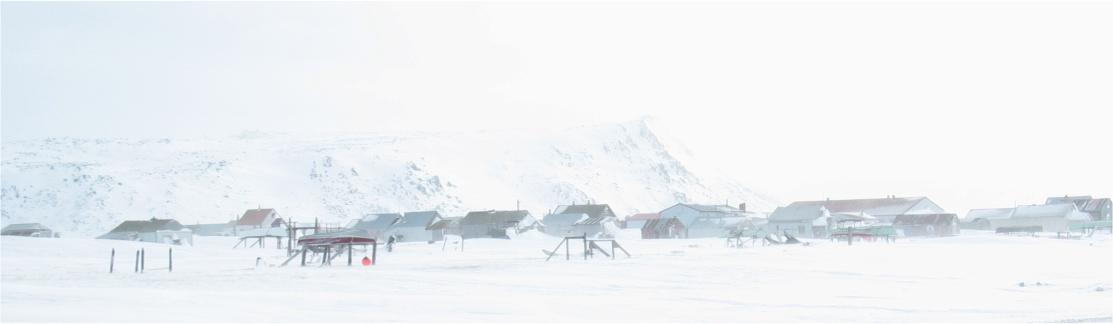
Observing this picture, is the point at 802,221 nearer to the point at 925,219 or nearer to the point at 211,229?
the point at 925,219

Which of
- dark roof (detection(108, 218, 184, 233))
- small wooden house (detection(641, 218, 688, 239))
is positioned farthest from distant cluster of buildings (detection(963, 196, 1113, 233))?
dark roof (detection(108, 218, 184, 233))

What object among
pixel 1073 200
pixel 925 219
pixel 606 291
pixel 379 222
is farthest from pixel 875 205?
pixel 606 291

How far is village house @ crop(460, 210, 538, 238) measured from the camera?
330ft

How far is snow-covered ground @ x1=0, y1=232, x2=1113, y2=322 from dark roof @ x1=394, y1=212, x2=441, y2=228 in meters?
61.5

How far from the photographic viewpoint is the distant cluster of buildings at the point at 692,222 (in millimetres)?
97000

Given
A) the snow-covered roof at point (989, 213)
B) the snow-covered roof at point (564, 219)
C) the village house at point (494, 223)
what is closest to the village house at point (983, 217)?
the snow-covered roof at point (989, 213)

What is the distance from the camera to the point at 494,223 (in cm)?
10275

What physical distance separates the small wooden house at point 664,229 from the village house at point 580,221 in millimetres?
3553

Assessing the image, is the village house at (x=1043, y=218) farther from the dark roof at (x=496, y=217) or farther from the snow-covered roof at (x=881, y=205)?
the dark roof at (x=496, y=217)

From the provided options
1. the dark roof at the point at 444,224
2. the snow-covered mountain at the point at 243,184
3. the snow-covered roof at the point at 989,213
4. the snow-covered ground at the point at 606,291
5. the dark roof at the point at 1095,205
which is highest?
the snow-covered mountain at the point at 243,184

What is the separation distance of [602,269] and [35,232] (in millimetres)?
74987

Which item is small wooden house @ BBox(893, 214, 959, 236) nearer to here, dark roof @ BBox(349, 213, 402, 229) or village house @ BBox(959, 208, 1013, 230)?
village house @ BBox(959, 208, 1013, 230)

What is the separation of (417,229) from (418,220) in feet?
5.26

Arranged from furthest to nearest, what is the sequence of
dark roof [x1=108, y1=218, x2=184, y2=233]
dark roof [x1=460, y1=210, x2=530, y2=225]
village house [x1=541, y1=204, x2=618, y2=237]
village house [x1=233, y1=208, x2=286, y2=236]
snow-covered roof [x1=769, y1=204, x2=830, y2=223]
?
village house [x1=233, y1=208, x2=286, y2=236] → village house [x1=541, y1=204, x2=618, y2=237] → dark roof [x1=460, y1=210, x2=530, y2=225] → snow-covered roof [x1=769, y1=204, x2=830, y2=223] → dark roof [x1=108, y1=218, x2=184, y2=233]
